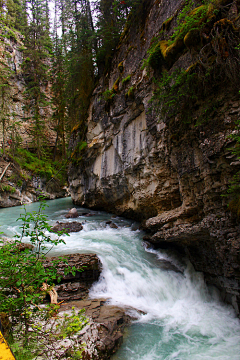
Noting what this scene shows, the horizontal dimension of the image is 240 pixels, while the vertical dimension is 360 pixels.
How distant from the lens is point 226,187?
4926mm

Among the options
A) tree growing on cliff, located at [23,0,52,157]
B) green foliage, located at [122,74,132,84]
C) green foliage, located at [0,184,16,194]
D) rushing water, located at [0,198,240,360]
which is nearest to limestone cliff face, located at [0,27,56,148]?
tree growing on cliff, located at [23,0,52,157]

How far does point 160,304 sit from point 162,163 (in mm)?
4778

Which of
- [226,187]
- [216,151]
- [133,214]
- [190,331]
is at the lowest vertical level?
[190,331]

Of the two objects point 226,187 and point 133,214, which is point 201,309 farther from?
point 133,214

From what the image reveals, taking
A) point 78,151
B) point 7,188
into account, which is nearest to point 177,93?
point 78,151

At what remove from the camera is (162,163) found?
26.1 ft

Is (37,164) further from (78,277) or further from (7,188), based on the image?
(78,277)

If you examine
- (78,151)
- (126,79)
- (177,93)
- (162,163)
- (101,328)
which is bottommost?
(101,328)

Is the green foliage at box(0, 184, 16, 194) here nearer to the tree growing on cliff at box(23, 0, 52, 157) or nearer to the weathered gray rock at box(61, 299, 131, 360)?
the tree growing on cliff at box(23, 0, 52, 157)

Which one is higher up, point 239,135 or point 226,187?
point 239,135

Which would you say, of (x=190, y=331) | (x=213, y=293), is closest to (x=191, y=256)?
(x=213, y=293)

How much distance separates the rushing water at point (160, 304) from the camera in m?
4.09

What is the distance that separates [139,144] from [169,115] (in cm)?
285

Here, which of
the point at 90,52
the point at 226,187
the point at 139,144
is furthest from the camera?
the point at 90,52
